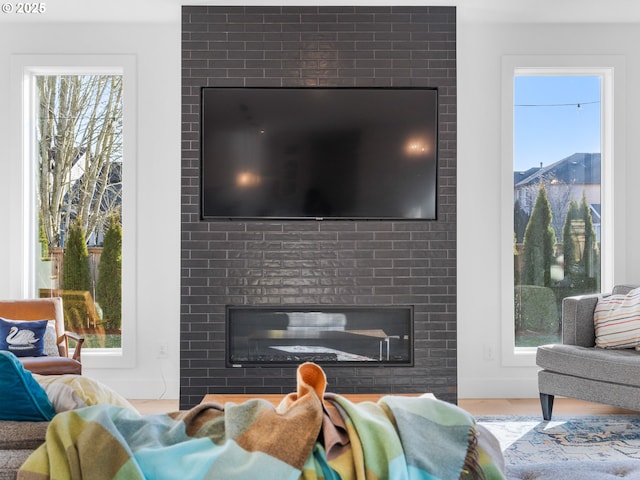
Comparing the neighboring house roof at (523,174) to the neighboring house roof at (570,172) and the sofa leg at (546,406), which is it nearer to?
the neighboring house roof at (570,172)

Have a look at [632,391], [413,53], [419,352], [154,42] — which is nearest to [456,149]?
[413,53]

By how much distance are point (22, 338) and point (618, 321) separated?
3.77 metres

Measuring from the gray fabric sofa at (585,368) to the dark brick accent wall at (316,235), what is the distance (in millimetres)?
676

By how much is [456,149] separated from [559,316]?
159cm

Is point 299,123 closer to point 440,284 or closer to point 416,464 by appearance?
point 440,284

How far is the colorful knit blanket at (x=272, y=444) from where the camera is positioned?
106 centimetres

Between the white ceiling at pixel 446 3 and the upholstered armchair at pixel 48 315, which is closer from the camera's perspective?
the upholstered armchair at pixel 48 315

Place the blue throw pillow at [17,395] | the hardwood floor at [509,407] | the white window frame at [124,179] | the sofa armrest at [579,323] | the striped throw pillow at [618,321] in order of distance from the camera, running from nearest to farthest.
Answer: the blue throw pillow at [17,395] → the striped throw pillow at [618,321] → the sofa armrest at [579,323] → the hardwood floor at [509,407] → the white window frame at [124,179]

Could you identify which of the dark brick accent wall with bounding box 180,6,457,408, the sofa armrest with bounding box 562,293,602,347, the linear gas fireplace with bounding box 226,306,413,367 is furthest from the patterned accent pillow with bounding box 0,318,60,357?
the sofa armrest with bounding box 562,293,602,347

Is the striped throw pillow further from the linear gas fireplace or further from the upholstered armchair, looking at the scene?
the upholstered armchair

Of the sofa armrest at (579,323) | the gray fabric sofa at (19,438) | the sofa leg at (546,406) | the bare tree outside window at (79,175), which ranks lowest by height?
the sofa leg at (546,406)

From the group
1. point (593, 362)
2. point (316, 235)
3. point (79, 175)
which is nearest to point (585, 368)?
point (593, 362)

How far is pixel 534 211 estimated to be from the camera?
465 centimetres

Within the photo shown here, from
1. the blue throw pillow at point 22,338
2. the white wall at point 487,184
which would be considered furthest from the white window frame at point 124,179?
the white wall at point 487,184
